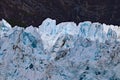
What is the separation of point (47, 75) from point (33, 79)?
71cm

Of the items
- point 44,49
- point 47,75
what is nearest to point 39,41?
point 44,49

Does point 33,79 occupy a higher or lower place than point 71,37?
lower

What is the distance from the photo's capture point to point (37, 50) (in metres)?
33.1

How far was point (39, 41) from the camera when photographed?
33.6 metres

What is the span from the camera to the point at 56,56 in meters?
32.9

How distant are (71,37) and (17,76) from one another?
4210 millimetres

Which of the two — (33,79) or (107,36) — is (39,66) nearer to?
(33,79)

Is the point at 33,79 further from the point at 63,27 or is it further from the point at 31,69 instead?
the point at 63,27

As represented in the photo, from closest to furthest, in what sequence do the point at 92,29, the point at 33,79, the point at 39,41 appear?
the point at 33,79, the point at 39,41, the point at 92,29

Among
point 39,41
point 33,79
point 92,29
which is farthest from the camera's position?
point 92,29

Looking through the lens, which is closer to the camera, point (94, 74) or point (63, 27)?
point (94, 74)

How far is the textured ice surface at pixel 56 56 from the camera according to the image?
31562 mm

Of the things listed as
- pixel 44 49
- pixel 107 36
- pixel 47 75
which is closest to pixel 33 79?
pixel 47 75

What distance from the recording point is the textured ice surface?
3156cm
